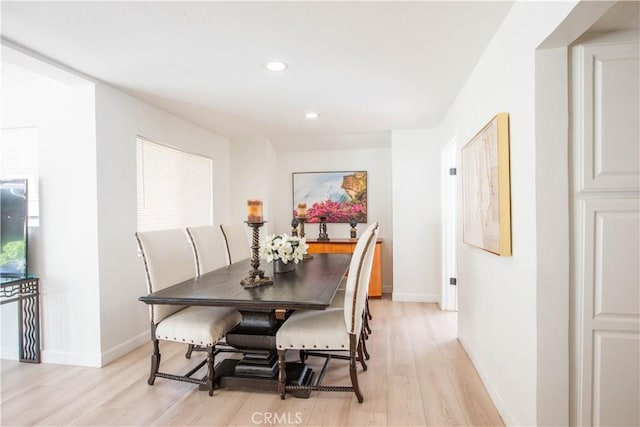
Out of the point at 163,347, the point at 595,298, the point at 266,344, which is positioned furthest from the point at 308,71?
the point at 163,347

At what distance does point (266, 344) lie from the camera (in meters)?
2.36

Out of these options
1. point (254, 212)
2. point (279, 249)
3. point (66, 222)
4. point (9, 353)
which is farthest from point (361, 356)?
point (9, 353)

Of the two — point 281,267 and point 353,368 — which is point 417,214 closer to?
point 281,267

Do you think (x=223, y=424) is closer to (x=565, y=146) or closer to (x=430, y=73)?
(x=565, y=146)

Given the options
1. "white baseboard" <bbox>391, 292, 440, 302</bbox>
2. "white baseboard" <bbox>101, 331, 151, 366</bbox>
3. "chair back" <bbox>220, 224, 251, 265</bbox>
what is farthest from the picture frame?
"white baseboard" <bbox>101, 331, 151, 366</bbox>

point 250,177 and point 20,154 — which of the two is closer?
point 20,154

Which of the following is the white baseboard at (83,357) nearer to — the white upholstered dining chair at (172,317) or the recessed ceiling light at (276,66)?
the white upholstered dining chair at (172,317)

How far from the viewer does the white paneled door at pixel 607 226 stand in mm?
1506

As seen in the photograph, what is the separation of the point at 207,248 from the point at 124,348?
1.11 meters

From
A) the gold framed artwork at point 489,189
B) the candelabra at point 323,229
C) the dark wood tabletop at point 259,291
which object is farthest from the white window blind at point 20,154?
the gold framed artwork at point 489,189

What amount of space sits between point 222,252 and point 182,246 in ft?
1.91

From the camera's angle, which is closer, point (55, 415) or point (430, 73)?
point (55, 415)

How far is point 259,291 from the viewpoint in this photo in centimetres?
216

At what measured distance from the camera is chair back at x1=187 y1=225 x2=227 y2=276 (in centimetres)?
293
